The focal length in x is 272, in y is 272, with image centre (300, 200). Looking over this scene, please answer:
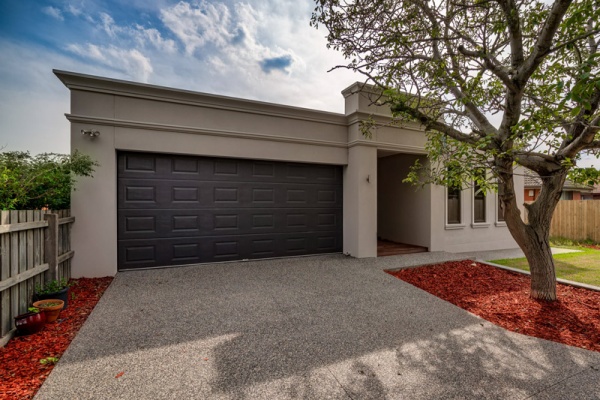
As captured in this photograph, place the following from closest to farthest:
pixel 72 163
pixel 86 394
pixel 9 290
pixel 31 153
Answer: pixel 86 394 → pixel 9 290 → pixel 31 153 → pixel 72 163

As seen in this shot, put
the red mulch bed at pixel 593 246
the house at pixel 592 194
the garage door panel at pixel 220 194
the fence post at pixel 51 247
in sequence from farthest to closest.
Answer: the house at pixel 592 194 → the red mulch bed at pixel 593 246 → the garage door panel at pixel 220 194 → the fence post at pixel 51 247

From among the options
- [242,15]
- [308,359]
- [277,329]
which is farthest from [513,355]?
[242,15]

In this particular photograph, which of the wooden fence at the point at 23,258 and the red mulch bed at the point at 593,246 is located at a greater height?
the wooden fence at the point at 23,258

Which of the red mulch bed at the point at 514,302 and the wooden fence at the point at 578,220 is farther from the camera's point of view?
the wooden fence at the point at 578,220

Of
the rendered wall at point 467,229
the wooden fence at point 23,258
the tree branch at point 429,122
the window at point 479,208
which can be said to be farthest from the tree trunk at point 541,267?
the wooden fence at point 23,258

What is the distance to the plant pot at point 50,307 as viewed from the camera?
3.42 metres


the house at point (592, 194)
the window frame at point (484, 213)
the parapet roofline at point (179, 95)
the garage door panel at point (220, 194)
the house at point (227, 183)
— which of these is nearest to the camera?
the parapet roofline at point (179, 95)

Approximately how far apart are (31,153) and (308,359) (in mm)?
5261

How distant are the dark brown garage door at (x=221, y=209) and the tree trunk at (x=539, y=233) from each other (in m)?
3.95

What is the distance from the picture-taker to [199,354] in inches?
109

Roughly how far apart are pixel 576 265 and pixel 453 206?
123 inches

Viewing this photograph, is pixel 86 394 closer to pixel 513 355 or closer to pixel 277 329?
pixel 277 329

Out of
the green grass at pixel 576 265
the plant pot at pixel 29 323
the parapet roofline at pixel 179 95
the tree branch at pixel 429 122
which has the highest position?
the parapet roofline at pixel 179 95

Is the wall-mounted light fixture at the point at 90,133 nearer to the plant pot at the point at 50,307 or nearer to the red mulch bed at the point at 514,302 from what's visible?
the plant pot at the point at 50,307
